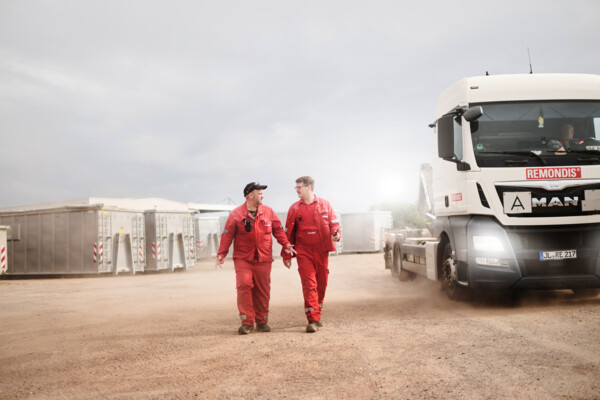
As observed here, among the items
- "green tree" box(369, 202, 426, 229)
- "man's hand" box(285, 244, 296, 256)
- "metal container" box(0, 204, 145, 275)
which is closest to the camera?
"man's hand" box(285, 244, 296, 256)

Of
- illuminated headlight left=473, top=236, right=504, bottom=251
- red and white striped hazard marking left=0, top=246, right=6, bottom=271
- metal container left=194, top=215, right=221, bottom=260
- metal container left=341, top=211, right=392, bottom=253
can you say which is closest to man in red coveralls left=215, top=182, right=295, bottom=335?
illuminated headlight left=473, top=236, right=504, bottom=251

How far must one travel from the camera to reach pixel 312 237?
7.89 metres

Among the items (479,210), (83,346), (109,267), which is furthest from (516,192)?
(109,267)

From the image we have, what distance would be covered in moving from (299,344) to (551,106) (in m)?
5.43

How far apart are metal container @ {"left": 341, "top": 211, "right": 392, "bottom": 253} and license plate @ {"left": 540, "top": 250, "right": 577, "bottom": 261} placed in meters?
23.5

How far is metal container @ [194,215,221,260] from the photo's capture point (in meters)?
30.4

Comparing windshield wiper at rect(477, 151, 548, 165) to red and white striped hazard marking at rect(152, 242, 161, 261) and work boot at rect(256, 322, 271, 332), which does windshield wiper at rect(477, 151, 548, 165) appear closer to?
work boot at rect(256, 322, 271, 332)

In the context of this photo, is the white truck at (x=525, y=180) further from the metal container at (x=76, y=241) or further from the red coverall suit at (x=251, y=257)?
the metal container at (x=76, y=241)

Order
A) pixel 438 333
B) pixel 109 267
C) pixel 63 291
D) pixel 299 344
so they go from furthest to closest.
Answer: pixel 109 267, pixel 63 291, pixel 438 333, pixel 299 344

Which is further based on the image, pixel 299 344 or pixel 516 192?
pixel 516 192

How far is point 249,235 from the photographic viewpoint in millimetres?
7777

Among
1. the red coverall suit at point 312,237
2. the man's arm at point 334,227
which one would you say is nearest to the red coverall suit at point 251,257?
the red coverall suit at point 312,237

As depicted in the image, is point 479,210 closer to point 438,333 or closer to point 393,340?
point 438,333

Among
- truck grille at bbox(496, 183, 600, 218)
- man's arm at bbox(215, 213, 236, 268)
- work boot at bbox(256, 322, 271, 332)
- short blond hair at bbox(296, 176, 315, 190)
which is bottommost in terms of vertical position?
work boot at bbox(256, 322, 271, 332)
